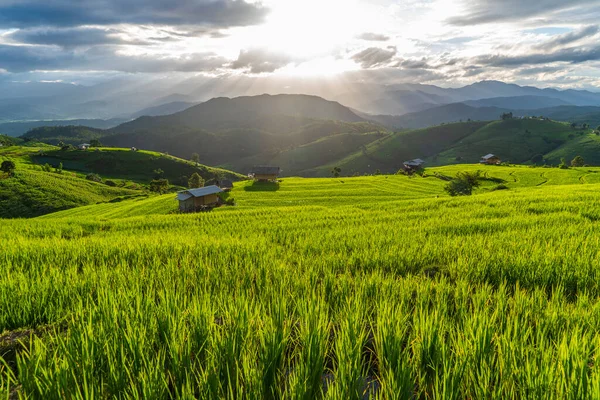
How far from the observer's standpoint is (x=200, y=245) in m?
10.0

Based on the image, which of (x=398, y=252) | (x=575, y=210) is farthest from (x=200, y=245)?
(x=575, y=210)

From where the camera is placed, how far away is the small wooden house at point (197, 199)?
5881 centimetres

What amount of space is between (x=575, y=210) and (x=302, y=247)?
1753cm

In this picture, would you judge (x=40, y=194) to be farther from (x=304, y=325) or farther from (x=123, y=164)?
Result: (x=304, y=325)

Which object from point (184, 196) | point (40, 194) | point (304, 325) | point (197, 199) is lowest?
point (197, 199)

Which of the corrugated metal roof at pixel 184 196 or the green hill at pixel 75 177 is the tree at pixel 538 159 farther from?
the corrugated metal roof at pixel 184 196

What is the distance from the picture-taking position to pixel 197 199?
60875 mm

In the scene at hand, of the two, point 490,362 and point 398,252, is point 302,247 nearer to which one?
point 398,252

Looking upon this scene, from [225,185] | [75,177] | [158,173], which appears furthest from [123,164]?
[225,185]

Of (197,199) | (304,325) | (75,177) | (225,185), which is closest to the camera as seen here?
(304,325)

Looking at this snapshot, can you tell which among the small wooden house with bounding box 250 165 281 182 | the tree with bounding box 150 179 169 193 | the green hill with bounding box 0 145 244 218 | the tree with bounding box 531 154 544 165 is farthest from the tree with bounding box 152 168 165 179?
the tree with bounding box 531 154 544 165

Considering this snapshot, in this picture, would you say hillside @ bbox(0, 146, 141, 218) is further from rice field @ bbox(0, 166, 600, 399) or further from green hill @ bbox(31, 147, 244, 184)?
rice field @ bbox(0, 166, 600, 399)

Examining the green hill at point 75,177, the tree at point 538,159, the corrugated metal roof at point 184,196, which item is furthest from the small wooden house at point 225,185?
the tree at point 538,159

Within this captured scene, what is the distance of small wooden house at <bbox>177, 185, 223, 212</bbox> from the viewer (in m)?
58.8
